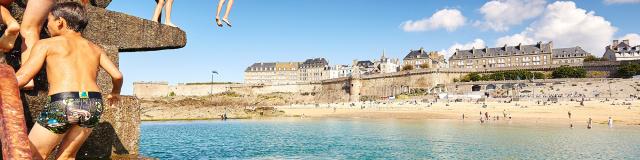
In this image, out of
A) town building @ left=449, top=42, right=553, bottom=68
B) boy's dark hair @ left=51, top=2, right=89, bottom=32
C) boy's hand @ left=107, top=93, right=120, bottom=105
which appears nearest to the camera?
boy's dark hair @ left=51, top=2, right=89, bottom=32

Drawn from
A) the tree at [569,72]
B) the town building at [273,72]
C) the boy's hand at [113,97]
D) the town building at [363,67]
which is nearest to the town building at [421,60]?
the town building at [363,67]

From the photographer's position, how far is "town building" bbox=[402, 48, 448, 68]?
14262 cm

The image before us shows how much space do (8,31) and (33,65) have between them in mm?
336

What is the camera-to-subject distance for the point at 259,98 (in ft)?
404

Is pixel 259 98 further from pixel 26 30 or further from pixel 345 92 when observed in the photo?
pixel 26 30

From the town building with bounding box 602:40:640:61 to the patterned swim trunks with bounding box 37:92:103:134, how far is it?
139m

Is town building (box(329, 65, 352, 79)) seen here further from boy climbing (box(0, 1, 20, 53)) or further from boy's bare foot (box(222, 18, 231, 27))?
boy climbing (box(0, 1, 20, 53))

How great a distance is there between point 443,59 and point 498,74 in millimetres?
50492

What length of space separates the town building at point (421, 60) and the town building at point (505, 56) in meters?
5.20

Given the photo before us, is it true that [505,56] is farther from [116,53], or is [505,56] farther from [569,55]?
[116,53]

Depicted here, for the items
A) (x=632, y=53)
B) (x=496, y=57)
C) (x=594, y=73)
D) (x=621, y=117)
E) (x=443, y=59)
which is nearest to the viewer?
(x=621, y=117)

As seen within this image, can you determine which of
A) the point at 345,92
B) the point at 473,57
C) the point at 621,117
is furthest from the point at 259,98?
the point at 621,117

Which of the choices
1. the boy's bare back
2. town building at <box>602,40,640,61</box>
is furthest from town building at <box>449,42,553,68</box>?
the boy's bare back

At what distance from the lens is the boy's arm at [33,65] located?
3465 mm
